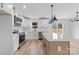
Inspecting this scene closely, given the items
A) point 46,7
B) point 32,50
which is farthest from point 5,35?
point 46,7

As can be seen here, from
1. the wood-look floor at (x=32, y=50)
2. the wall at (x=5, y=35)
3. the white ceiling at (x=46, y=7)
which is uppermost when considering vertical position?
the white ceiling at (x=46, y=7)

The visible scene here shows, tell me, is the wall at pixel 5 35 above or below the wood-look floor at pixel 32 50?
above

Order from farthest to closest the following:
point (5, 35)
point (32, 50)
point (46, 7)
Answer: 1. point (46, 7)
2. point (32, 50)
3. point (5, 35)

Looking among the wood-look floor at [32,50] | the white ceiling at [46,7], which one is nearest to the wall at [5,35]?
the wood-look floor at [32,50]

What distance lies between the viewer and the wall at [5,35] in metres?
5.96

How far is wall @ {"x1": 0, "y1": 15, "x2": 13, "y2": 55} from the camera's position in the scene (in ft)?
19.5

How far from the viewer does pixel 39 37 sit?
14.7 m

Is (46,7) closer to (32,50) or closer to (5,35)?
(32,50)

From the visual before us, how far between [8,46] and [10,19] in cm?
114

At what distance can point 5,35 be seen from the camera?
6000mm

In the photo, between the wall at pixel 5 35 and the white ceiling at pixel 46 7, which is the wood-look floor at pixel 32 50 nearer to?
the wall at pixel 5 35

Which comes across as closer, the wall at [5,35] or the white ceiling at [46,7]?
the wall at [5,35]

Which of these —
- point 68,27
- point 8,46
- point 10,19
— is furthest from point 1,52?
point 68,27
